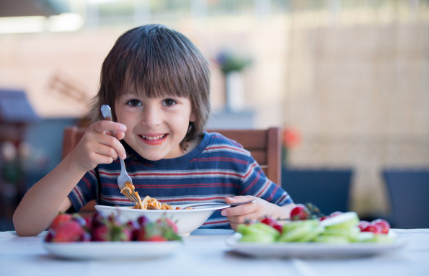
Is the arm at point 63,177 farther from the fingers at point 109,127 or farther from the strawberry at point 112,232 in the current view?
the strawberry at point 112,232

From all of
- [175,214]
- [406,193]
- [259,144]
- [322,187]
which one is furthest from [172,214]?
[322,187]

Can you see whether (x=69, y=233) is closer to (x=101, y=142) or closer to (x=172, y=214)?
(x=172, y=214)

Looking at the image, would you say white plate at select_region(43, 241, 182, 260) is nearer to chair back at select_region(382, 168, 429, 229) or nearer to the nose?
the nose

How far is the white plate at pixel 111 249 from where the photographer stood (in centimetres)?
53

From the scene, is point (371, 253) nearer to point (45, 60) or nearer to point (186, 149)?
point (186, 149)

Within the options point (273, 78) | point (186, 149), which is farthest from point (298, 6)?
point (186, 149)

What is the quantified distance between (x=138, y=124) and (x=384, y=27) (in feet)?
13.0

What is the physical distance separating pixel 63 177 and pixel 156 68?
29cm

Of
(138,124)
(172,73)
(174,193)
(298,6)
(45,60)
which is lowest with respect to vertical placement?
(174,193)

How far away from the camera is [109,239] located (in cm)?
56

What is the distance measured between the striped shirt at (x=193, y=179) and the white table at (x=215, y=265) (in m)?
0.46

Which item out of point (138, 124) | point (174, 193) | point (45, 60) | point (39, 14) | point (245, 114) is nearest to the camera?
point (138, 124)

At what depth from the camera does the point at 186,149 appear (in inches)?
46.4

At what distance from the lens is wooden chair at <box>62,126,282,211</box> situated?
121 cm
